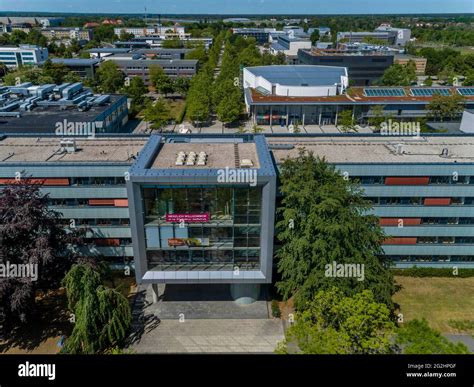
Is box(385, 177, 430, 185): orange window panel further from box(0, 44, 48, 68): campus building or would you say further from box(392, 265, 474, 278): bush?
box(0, 44, 48, 68): campus building

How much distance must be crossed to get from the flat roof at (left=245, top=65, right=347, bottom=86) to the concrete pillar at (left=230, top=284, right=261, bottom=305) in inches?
2508

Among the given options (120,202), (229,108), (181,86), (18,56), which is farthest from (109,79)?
(120,202)

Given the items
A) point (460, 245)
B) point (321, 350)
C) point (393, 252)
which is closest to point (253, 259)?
point (321, 350)

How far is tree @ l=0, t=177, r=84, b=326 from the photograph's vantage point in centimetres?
2552

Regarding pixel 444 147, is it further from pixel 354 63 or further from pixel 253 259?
pixel 354 63

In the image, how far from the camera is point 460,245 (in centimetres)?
3481

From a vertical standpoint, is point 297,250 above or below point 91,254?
above

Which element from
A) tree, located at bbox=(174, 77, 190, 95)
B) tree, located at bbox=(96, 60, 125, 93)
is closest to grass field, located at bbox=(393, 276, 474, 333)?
tree, located at bbox=(174, 77, 190, 95)

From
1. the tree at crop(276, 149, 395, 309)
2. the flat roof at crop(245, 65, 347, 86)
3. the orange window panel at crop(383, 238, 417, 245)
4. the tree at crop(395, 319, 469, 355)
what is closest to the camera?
the tree at crop(395, 319, 469, 355)

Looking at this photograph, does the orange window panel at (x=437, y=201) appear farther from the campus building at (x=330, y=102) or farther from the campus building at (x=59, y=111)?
the campus building at (x=330, y=102)

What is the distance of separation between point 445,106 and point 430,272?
175ft

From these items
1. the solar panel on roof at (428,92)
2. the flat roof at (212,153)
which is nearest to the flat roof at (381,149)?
the flat roof at (212,153)
